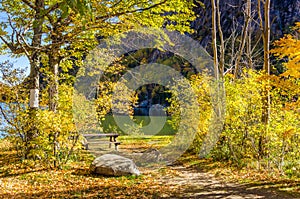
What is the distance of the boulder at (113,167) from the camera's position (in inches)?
261

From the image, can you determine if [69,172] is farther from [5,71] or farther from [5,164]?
[5,71]

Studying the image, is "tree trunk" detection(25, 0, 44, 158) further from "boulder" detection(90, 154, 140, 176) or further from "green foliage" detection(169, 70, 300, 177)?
"green foliage" detection(169, 70, 300, 177)

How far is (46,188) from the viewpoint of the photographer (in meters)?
5.52

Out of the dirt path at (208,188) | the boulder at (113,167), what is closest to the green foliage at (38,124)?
the boulder at (113,167)

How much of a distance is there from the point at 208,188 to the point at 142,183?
140 cm

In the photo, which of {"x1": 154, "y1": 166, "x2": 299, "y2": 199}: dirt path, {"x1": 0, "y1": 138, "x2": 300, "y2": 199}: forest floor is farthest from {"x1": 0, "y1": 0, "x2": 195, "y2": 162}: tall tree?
{"x1": 154, "y1": 166, "x2": 299, "y2": 199}: dirt path

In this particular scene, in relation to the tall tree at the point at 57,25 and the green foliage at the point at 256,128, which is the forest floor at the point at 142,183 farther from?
the tall tree at the point at 57,25

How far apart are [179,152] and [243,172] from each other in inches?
153

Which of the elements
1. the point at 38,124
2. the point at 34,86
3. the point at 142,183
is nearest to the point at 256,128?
the point at 142,183

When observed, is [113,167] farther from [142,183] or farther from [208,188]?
[208,188]

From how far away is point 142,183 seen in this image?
617 cm

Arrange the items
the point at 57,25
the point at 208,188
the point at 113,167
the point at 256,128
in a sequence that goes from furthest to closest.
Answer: the point at 57,25, the point at 256,128, the point at 113,167, the point at 208,188

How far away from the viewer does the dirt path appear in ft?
16.9

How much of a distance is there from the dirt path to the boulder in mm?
791
